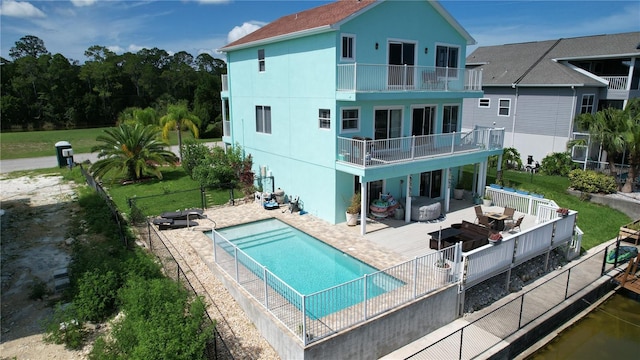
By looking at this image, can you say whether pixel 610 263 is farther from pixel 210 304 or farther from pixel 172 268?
pixel 172 268

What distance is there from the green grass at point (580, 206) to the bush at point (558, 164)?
681 millimetres

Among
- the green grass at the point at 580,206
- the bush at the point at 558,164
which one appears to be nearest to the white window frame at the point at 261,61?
the green grass at the point at 580,206

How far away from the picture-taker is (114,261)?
12758mm

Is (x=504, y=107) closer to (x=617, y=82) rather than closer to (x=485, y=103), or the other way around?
(x=485, y=103)

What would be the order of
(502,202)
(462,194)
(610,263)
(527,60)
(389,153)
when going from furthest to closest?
1. (527,60)
2. (462,194)
3. (502,202)
4. (389,153)
5. (610,263)

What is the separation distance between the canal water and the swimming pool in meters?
5.34

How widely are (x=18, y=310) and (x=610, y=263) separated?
2049 cm

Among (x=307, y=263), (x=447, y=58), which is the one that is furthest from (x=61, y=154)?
(x=447, y=58)

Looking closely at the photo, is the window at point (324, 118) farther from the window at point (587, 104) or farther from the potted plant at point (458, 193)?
the window at point (587, 104)

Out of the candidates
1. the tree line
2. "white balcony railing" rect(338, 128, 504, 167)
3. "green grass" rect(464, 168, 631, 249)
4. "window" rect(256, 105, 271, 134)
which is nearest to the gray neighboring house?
"green grass" rect(464, 168, 631, 249)

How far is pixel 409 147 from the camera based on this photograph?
58.6 ft

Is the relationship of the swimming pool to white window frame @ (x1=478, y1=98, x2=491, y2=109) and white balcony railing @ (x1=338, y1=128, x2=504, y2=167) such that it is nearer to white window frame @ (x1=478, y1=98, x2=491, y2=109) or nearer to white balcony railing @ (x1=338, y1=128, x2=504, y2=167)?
white balcony railing @ (x1=338, y1=128, x2=504, y2=167)

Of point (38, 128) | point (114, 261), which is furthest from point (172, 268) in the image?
point (38, 128)

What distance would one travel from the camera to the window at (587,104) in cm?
2778
